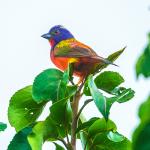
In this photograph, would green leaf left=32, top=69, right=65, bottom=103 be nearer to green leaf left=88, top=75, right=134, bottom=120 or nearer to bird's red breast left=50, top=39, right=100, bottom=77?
green leaf left=88, top=75, right=134, bottom=120

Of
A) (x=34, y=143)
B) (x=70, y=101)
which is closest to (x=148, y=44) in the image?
(x=34, y=143)

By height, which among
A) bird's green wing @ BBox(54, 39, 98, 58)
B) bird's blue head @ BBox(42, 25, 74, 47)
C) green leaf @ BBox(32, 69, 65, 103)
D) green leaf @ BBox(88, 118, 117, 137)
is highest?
green leaf @ BBox(32, 69, 65, 103)

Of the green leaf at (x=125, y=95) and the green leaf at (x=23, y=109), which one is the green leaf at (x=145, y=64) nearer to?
the green leaf at (x=125, y=95)

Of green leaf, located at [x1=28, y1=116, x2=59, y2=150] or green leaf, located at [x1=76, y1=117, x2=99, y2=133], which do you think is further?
green leaf, located at [x1=76, y1=117, x2=99, y2=133]

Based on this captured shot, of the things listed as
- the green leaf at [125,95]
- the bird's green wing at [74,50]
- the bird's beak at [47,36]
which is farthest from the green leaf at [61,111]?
the bird's beak at [47,36]

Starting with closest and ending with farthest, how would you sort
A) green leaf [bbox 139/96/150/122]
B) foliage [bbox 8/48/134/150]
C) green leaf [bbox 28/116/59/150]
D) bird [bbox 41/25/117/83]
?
green leaf [bbox 139/96/150/122] < green leaf [bbox 28/116/59/150] < foliage [bbox 8/48/134/150] < bird [bbox 41/25/117/83]

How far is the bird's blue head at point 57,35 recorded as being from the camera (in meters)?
4.37

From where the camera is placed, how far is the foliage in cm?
174

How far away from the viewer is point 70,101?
1.95 m

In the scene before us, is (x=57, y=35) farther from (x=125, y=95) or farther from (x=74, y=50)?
(x=125, y=95)

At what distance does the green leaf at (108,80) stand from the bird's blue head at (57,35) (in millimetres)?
2327

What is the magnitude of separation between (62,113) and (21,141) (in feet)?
0.75

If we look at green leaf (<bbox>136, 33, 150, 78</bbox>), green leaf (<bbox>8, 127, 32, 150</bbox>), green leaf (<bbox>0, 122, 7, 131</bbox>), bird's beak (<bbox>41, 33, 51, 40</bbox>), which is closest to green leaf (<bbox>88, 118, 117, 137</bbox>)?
green leaf (<bbox>8, 127, 32, 150</bbox>)

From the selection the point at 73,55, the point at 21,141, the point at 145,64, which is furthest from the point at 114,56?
the point at 145,64
